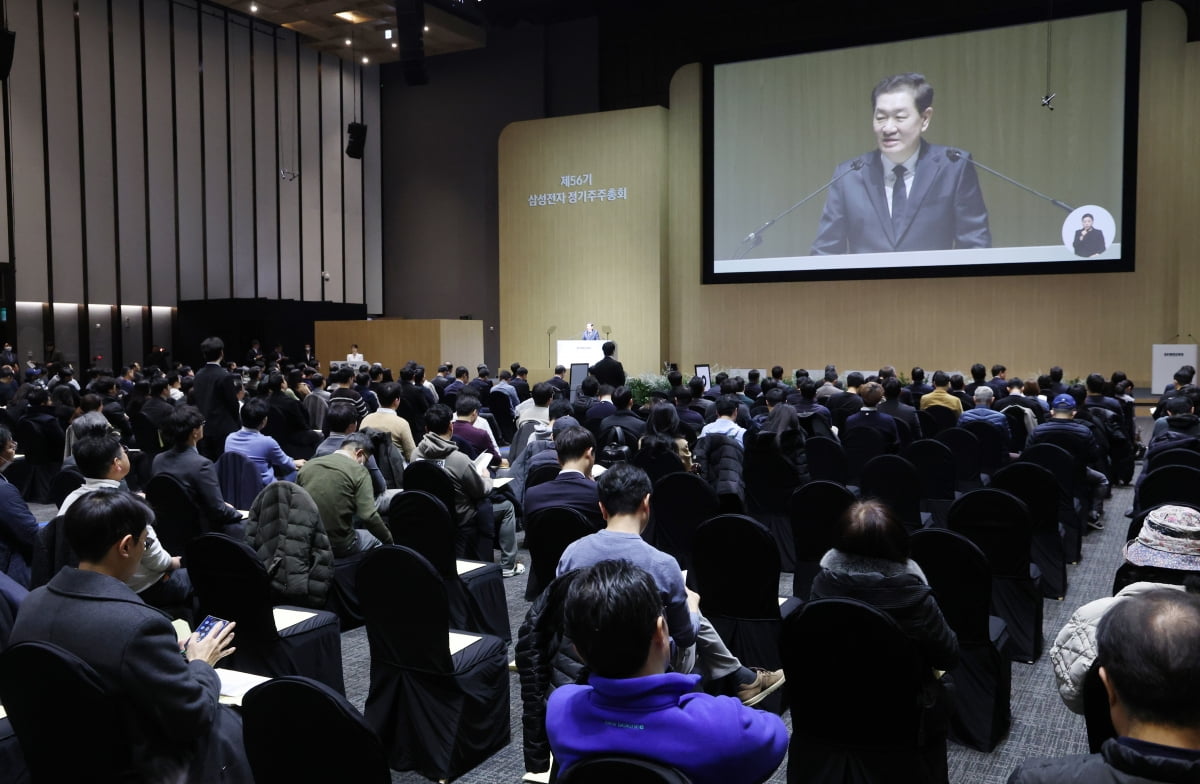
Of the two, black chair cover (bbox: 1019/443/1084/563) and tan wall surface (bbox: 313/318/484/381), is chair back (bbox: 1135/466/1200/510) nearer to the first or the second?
black chair cover (bbox: 1019/443/1084/563)

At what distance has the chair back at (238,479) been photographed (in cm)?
580

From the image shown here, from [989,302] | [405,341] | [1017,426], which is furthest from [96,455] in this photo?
[989,302]

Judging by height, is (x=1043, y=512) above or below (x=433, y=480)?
below

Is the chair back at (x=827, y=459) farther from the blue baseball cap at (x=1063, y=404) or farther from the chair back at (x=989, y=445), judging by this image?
the blue baseball cap at (x=1063, y=404)

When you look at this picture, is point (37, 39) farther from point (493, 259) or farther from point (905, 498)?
point (905, 498)

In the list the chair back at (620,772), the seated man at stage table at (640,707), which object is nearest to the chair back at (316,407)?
the seated man at stage table at (640,707)

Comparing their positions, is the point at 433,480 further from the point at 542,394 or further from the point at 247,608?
the point at 542,394

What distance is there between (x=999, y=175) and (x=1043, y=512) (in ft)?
36.5

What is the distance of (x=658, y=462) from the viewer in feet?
20.0

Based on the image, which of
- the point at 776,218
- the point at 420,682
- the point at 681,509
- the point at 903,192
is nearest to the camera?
the point at 420,682

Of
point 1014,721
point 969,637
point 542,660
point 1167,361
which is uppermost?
point 1167,361

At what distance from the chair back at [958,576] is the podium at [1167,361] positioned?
12158 millimetres

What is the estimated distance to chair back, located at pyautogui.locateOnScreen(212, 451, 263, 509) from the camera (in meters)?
5.80

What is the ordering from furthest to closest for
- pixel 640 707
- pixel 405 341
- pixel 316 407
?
pixel 405 341 → pixel 316 407 → pixel 640 707
